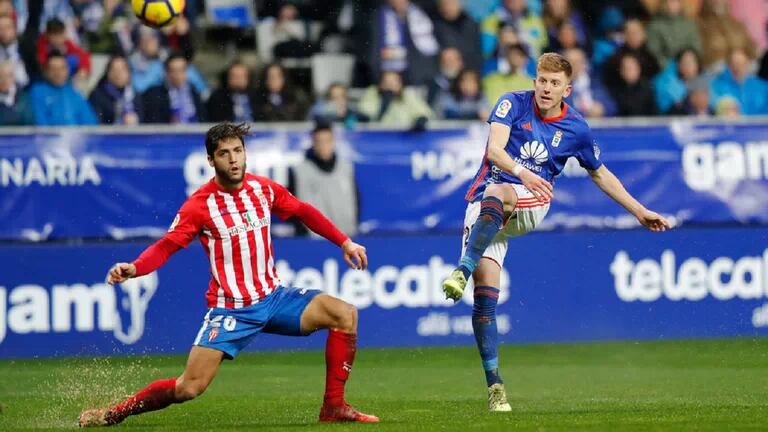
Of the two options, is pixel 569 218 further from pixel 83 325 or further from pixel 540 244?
pixel 83 325

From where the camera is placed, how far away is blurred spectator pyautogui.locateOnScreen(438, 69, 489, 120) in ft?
51.3

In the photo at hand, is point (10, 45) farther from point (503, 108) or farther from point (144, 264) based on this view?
point (144, 264)

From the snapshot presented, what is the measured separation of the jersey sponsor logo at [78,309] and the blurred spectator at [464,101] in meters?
3.94

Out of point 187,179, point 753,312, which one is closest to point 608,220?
point 753,312

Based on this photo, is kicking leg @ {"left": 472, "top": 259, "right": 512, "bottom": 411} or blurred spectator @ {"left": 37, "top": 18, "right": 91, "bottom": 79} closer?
kicking leg @ {"left": 472, "top": 259, "right": 512, "bottom": 411}

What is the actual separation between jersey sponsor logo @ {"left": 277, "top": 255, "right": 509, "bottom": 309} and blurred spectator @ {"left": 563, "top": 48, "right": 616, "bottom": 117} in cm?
278

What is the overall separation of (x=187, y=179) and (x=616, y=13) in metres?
6.22

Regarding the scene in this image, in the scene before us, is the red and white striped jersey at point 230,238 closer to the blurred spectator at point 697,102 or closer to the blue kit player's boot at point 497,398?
the blue kit player's boot at point 497,398

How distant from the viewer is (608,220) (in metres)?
15.0

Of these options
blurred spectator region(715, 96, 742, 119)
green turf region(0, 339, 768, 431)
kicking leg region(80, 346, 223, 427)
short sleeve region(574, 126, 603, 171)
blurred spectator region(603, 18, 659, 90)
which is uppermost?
blurred spectator region(603, 18, 659, 90)

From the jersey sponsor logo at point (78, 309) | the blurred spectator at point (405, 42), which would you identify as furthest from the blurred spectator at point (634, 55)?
the jersey sponsor logo at point (78, 309)

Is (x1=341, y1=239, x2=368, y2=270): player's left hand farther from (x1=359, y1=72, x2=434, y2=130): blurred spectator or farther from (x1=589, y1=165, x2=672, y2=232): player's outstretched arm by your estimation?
(x1=359, y1=72, x2=434, y2=130): blurred spectator

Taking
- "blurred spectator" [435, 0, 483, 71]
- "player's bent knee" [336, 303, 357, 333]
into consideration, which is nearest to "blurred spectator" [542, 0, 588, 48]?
"blurred spectator" [435, 0, 483, 71]

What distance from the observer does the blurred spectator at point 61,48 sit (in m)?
14.7
